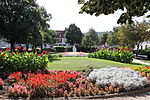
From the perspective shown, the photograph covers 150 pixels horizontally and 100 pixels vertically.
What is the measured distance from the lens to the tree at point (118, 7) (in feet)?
8.73

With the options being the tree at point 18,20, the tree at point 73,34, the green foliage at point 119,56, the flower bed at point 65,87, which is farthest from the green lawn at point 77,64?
the tree at point 73,34

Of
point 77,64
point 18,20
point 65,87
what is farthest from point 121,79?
point 18,20

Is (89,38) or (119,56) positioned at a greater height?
(89,38)

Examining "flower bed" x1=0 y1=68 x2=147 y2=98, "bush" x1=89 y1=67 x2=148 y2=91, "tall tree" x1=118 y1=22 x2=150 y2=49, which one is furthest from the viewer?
"tall tree" x1=118 y1=22 x2=150 y2=49

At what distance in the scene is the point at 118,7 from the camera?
2.96 meters

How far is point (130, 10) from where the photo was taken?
2875mm

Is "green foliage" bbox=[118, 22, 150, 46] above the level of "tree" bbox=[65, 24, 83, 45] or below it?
below

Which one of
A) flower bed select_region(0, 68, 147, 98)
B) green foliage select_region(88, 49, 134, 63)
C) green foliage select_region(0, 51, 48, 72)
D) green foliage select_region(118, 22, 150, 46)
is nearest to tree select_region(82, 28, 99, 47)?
green foliage select_region(118, 22, 150, 46)

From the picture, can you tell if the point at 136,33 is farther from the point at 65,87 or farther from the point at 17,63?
the point at 65,87

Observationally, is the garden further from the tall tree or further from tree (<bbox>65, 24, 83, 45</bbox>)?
tree (<bbox>65, 24, 83, 45</bbox>)

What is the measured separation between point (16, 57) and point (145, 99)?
5.70m

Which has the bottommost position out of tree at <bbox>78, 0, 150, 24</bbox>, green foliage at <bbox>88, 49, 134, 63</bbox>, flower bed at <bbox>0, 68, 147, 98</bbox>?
flower bed at <bbox>0, 68, 147, 98</bbox>

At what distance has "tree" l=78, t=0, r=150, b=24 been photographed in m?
2.66

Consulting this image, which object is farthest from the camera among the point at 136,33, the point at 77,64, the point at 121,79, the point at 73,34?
the point at 73,34
